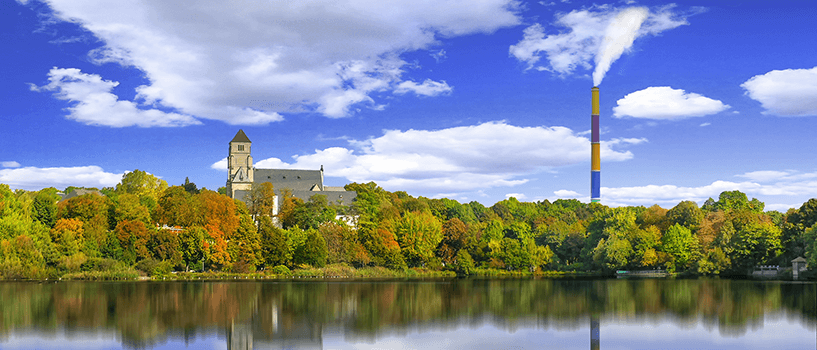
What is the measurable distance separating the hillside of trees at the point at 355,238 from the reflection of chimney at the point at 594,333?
1465 inches

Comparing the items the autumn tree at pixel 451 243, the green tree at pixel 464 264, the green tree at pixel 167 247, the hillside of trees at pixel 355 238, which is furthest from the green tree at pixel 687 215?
the green tree at pixel 167 247

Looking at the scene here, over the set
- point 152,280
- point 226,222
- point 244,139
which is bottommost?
point 152,280

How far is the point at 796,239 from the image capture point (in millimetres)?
57938

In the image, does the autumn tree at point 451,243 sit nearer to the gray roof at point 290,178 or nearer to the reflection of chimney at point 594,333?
the reflection of chimney at point 594,333

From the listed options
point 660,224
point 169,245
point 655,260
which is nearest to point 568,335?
point 169,245

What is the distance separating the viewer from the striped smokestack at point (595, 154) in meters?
72.4

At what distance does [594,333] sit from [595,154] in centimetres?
5578

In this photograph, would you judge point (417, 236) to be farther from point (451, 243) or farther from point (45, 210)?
point (45, 210)

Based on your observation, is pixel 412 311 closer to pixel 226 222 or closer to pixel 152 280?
pixel 152 280

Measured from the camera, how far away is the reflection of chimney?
61.8ft

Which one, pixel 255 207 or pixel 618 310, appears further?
pixel 255 207

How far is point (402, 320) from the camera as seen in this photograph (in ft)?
80.4

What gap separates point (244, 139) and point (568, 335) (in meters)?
111

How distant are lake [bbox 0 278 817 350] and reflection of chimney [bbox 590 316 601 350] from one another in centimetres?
6
